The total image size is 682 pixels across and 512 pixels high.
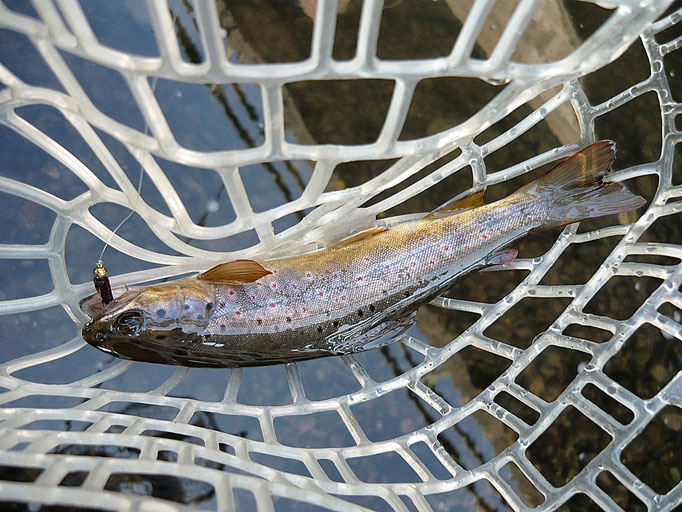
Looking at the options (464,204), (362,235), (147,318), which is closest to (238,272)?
(147,318)

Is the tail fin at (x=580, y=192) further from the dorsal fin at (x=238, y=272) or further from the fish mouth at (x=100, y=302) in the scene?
the fish mouth at (x=100, y=302)

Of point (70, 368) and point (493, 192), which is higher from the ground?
point (493, 192)

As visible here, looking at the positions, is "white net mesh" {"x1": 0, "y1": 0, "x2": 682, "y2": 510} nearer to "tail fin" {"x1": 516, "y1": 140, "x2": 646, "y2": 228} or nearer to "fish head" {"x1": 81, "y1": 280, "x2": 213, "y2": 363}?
"tail fin" {"x1": 516, "y1": 140, "x2": 646, "y2": 228}

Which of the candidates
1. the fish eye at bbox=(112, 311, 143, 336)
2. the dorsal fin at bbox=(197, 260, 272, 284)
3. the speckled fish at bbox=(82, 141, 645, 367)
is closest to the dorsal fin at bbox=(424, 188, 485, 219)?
the speckled fish at bbox=(82, 141, 645, 367)

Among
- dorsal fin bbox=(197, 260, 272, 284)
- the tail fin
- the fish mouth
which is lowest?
the tail fin

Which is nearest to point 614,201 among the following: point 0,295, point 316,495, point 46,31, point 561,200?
point 561,200

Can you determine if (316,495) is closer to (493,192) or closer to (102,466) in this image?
(102,466)

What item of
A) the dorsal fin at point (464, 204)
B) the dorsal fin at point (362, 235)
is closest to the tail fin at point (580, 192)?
the dorsal fin at point (464, 204)

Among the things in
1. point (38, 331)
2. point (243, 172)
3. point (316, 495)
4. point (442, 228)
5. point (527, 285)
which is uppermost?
point (243, 172)
